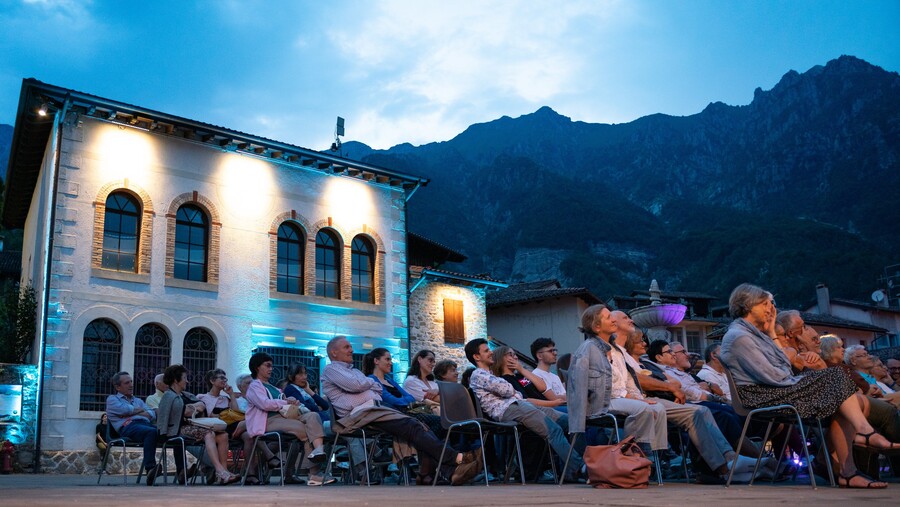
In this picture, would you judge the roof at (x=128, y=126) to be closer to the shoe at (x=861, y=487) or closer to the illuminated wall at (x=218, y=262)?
the illuminated wall at (x=218, y=262)

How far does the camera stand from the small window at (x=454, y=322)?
21641mm

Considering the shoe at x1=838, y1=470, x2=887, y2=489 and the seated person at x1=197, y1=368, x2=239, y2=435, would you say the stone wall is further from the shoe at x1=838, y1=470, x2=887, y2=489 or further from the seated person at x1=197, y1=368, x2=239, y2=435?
the shoe at x1=838, y1=470, x2=887, y2=489

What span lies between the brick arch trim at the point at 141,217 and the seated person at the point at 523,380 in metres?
10.1

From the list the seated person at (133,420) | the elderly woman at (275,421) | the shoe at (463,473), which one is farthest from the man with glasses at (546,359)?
the seated person at (133,420)

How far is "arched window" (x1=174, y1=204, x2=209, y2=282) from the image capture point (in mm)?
16812

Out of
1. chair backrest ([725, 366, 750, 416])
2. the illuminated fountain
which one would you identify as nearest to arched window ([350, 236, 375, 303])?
the illuminated fountain

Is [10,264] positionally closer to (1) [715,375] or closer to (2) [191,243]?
(2) [191,243]

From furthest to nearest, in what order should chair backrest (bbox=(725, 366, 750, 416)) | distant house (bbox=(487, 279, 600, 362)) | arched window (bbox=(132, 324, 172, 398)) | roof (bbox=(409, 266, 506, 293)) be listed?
distant house (bbox=(487, 279, 600, 362)) < roof (bbox=(409, 266, 506, 293)) < arched window (bbox=(132, 324, 172, 398)) < chair backrest (bbox=(725, 366, 750, 416))

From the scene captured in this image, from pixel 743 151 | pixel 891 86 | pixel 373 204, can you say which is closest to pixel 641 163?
pixel 743 151

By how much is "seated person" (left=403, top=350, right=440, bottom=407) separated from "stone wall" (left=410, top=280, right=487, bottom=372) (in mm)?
10657

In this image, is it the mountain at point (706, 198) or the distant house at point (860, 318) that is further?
the mountain at point (706, 198)

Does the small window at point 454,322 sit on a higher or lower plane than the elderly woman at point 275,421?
higher

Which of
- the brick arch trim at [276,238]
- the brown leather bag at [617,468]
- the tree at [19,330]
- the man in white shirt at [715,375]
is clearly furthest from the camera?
the brick arch trim at [276,238]

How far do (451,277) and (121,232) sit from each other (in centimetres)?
859
